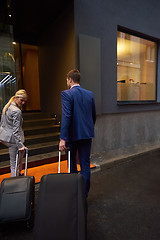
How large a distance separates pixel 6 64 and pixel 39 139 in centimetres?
262

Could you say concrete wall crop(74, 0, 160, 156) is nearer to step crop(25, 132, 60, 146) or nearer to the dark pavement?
step crop(25, 132, 60, 146)

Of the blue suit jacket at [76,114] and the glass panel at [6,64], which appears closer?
the blue suit jacket at [76,114]

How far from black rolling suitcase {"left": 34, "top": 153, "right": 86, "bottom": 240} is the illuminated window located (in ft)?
15.4

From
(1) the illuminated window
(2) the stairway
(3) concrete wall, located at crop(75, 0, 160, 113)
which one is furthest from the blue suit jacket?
(1) the illuminated window

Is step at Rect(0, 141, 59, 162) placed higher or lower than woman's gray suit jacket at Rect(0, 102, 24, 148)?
lower

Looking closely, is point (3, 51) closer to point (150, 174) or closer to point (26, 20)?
point (26, 20)

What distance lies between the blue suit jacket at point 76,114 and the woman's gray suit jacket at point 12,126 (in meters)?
0.89

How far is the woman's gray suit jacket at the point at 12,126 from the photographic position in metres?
2.75

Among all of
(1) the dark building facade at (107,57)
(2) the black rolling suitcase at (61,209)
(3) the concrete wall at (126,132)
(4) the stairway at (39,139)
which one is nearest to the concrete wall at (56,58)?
(1) the dark building facade at (107,57)

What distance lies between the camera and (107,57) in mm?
5102

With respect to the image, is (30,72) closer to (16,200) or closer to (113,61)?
(113,61)

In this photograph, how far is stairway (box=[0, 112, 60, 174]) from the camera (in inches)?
156

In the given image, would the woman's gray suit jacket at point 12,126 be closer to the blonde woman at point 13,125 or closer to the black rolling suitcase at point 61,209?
the blonde woman at point 13,125

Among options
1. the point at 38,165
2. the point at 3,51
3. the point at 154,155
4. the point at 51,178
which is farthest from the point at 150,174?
the point at 3,51
